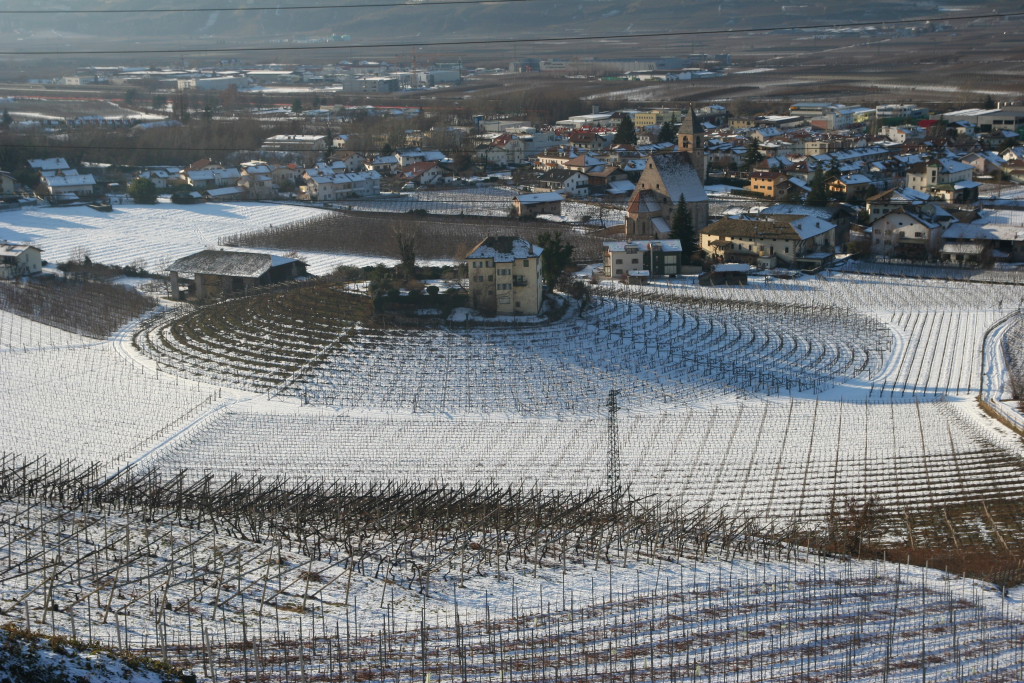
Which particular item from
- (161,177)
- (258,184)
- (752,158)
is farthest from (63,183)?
(752,158)

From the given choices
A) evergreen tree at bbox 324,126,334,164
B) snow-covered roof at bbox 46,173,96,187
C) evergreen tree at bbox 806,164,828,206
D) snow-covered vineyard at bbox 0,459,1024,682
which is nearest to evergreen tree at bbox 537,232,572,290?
snow-covered vineyard at bbox 0,459,1024,682

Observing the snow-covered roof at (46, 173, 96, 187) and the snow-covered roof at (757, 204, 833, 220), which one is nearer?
the snow-covered roof at (757, 204, 833, 220)

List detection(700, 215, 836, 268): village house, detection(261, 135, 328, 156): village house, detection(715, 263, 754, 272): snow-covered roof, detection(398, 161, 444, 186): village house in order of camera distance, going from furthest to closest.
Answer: detection(261, 135, 328, 156): village house < detection(398, 161, 444, 186): village house < detection(700, 215, 836, 268): village house < detection(715, 263, 754, 272): snow-covered roof

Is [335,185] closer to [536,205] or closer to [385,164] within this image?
[385,164]

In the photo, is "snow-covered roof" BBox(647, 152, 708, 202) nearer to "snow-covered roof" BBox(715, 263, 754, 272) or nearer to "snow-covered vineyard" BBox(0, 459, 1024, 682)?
"snow-covered roof" BBox(715, 263, 754, 272)

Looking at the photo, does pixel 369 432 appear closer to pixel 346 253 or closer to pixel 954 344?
pixel 954 344

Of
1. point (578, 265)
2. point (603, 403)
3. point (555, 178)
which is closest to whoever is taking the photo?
point (603, 403)

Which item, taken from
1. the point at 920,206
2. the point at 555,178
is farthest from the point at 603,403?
the point at 555,178
